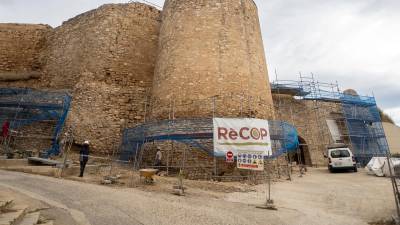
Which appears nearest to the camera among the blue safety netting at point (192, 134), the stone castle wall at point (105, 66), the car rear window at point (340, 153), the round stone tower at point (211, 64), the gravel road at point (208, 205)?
the gravel road at point (208, 205)

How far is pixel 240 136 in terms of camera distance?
8609 millimetres

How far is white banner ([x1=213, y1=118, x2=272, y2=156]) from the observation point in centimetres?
847

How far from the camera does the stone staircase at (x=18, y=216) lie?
328cm

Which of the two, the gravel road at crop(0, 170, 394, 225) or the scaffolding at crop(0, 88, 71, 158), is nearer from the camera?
the gravel road at crop(0, 170, 394, 225)

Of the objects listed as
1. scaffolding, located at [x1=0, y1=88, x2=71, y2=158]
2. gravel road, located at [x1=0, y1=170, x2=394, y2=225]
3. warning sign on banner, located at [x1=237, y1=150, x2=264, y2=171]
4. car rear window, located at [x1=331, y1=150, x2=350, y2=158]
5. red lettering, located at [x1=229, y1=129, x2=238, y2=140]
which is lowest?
gravel road, located at [x1=0, y1=170, x2=394, y2=225]

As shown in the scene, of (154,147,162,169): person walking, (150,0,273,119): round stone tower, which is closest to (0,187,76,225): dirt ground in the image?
(154,147,162,169): person walking

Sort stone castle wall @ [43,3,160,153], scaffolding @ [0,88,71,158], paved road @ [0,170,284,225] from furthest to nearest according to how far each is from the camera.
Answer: stone castle wall @ [43,3,160,153]
scaffolding @ [0,88,71,158]
paved road @ [0,170,284,225]

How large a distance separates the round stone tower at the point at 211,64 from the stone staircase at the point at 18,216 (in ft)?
20.9

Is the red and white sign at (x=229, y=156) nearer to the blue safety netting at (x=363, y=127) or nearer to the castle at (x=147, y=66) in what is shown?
the castle at (x=147, y=66)

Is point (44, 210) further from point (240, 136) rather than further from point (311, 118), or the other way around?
point (311, 118)

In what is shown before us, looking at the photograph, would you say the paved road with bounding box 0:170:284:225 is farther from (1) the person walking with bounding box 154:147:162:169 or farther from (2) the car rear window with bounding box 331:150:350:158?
(2) the car rear window with bounding box 331:150:350:158

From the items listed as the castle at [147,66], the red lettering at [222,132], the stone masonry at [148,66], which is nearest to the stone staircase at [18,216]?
the stone masonry at [148,66]

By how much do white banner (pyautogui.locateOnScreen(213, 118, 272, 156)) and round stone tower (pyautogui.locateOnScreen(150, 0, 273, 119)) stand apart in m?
0.94

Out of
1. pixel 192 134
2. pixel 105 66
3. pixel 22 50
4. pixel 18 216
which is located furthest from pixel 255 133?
pixel 22 50
